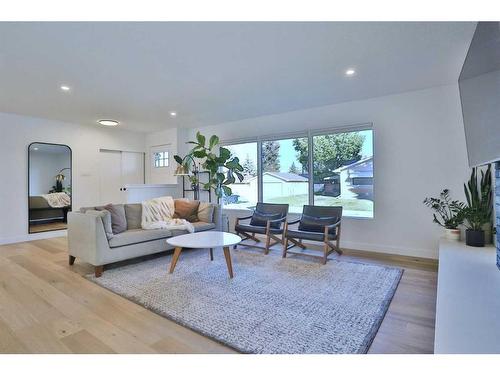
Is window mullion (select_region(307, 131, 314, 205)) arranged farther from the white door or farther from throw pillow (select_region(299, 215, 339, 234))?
the white door

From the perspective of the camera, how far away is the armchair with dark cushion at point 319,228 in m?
3.70

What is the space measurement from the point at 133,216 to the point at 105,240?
31.6 inches

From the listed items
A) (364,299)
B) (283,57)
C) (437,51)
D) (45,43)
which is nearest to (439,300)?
(364,299)

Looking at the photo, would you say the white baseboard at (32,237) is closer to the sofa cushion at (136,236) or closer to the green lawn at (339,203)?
the sofa cushion at (136,236)

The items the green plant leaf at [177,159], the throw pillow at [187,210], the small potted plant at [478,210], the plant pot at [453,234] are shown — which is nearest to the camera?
the small potted plant at [478,210]

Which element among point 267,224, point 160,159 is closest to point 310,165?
point 267,224

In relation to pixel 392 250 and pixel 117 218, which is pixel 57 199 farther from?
pixel 392 250

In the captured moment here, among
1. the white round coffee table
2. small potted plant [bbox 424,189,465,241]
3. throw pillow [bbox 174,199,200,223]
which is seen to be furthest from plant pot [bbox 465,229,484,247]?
throw pillow [bbox 174,199,200,223]

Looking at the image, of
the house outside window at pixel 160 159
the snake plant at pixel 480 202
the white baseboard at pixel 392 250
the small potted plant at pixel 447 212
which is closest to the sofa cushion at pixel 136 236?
the white baseboard at pixel 392 250

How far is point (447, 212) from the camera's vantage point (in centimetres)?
376

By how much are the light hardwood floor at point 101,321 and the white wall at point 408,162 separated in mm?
825

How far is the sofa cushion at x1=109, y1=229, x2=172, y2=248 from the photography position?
3.28 metres
